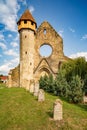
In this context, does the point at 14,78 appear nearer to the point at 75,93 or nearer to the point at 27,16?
the point at 27,16

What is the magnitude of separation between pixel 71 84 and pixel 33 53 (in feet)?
46.9

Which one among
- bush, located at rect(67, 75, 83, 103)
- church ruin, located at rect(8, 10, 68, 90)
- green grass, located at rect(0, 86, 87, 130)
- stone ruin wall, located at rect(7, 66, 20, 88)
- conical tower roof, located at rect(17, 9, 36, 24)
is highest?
conical tower roof, located at rect(17, 9, 36, 24)

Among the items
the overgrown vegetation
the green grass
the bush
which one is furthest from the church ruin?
the green grass

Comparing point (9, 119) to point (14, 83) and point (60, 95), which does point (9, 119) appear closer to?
Result: point (60, 95)

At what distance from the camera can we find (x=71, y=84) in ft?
58.5

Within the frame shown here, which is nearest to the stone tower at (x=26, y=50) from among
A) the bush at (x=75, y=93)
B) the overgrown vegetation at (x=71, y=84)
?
the overgrown vegetation at (x=71, y=84)

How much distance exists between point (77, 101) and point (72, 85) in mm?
1677

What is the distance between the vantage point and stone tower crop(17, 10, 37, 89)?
2881 centimetres

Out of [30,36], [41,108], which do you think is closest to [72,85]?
[41,108]

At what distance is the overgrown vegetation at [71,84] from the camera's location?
17.1 meters

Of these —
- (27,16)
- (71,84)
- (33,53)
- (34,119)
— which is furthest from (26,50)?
(34,119)

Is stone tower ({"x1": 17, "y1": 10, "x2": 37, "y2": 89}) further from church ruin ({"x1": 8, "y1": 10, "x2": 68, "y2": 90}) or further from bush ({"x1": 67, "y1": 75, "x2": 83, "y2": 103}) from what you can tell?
bush ({"x1": 67, "y1": 75, "x2": 83, "y2": 103})

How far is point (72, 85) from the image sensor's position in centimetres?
1758

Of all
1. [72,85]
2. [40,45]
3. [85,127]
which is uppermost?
[40,45]
